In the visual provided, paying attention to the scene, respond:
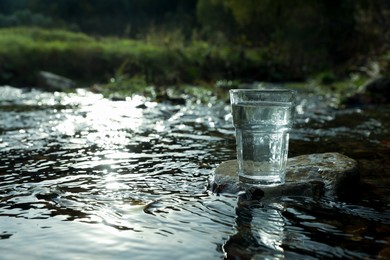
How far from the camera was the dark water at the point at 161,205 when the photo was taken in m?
2.17

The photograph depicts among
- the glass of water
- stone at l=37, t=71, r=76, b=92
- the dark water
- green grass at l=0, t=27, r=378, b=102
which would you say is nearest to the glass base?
the glass of water

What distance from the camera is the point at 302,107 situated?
9.38m

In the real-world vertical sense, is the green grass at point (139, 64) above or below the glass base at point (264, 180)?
above

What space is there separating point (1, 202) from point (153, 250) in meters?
1.15

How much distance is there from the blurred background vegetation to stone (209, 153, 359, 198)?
1008 cm

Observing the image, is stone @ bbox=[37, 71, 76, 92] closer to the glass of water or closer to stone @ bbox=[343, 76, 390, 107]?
stone @ bbox=[343, 76, 390, 107]

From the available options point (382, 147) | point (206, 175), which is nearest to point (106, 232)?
point (206, 175)

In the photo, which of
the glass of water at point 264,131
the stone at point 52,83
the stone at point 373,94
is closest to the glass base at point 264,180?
the glass of water at point 264,131

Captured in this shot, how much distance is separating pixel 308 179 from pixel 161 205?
880 millimetres

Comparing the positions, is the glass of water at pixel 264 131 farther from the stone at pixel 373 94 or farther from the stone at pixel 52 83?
the stone at pixel 52 83

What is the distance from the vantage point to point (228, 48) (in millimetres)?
22109

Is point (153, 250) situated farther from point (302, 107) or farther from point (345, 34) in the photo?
point (345, 34)

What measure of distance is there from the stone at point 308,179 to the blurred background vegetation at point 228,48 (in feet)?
33.1

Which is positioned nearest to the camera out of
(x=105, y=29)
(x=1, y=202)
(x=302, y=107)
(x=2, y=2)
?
(x=1, y=202)
